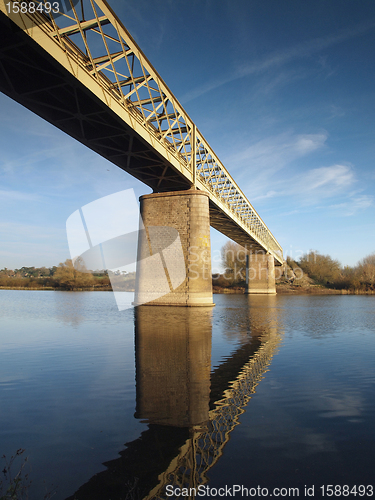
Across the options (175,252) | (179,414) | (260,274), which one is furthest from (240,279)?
(179,414)

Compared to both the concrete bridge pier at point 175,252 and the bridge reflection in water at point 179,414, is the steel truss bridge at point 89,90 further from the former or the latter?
the bridge reflection in water at point 179,414

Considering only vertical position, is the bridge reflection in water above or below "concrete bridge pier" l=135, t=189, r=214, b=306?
below

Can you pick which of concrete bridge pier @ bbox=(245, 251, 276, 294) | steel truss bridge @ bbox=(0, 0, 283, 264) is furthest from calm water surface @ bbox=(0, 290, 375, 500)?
concrete bridge pier @ bbox=(245, 251, 276, 294)

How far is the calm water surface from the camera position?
10.5 feet

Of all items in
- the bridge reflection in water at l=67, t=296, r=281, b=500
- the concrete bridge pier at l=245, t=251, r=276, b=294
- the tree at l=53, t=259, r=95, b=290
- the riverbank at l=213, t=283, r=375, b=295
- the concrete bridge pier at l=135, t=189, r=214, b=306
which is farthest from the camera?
the tree at l=53, t=259, r=95, b=290

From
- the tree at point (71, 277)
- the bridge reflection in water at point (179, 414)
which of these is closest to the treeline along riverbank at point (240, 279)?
the tree at point (71, 277)

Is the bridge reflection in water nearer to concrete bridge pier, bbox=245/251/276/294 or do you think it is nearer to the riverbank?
concrete bridge pier, bbox=245/251/276/294

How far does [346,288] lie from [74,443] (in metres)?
90.1

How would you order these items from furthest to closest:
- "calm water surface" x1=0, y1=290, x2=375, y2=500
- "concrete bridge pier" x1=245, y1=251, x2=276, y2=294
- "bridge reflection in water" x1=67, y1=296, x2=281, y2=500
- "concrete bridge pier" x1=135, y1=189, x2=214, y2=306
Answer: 1. "concrete bridge pier" x1=245, y1=251, x2=276, y2=294
2. "concrete bridge pier" x1=135, y1=189, x2=214, y2=306
3. "calm water surface" x1=0, y1=290, x2=375, y2=500
4. "bridge reflection in water" x1=67, y1=296, x2=281, y2=500

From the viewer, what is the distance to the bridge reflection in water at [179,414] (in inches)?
122

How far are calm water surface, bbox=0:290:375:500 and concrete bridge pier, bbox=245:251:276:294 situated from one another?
59.1m

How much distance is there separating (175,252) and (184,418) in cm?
2036

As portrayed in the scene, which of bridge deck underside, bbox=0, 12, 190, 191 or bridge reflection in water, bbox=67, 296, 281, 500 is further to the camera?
bridge deck underside, bbox=0, 12, 190, 191

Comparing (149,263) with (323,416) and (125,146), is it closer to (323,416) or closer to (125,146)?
(125,146)
